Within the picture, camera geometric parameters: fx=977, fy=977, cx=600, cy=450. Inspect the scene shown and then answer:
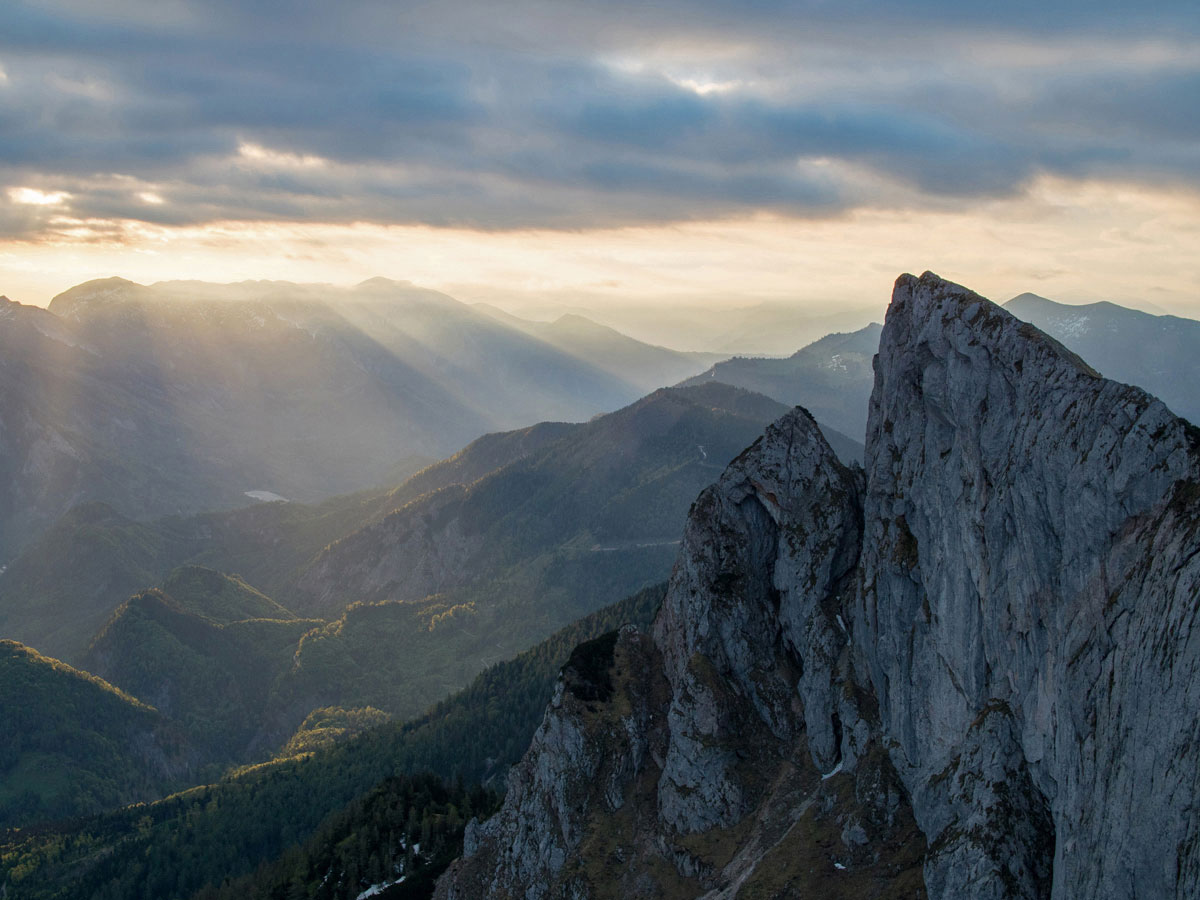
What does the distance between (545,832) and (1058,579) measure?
3022 inches

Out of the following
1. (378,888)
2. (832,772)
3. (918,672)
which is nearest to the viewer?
(918,672)

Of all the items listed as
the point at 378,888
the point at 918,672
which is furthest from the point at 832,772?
the point at 378,888

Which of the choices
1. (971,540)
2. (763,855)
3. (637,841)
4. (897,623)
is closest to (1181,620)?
(971,540)

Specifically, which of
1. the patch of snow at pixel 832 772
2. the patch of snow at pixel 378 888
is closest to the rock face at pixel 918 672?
the patch of snow at pixel 832 772

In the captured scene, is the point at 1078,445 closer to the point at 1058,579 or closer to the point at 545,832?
the point at 1058,579

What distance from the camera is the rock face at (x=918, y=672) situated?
192 feet

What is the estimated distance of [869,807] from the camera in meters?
90.9

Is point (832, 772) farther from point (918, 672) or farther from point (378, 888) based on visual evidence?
point (378, 888)

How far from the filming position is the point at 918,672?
87.9 metres

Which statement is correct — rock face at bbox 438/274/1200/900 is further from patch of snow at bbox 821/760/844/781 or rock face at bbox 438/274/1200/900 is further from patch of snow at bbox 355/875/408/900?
patch of snow at bbox 355/875/408/900

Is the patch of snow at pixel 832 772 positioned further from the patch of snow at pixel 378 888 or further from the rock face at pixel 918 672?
the patch of snow at pixel 378 888

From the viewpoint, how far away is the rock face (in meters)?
58.5

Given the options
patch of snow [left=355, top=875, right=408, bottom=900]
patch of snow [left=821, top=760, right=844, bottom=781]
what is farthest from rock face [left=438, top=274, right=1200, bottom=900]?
patch of snow [left=355, top=875, right=408, bottom=900]

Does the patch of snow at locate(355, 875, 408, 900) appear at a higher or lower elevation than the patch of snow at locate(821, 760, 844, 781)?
lower
